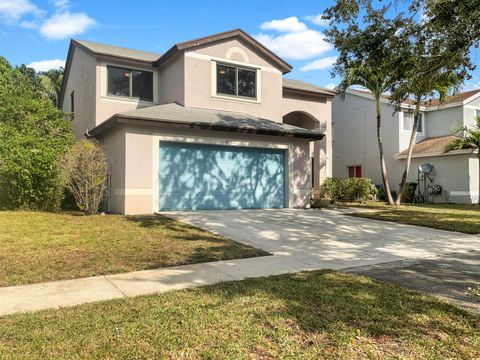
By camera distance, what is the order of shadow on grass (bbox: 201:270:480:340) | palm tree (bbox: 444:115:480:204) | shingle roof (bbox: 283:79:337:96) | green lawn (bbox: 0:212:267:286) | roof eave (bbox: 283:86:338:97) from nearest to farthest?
shadow on grass (bbox: 201:270:480:340)
green lawn (bbox: 0:212:267:286)
roof eave (bbox: 283:86:338:97)
shingle roof (bbox: 283:79:337:96)
palm tree (bbox: 444:115:480:204)

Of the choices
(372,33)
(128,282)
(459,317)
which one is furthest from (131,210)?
(459,317)

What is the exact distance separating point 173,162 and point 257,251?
293 inches

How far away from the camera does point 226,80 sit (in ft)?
59.2

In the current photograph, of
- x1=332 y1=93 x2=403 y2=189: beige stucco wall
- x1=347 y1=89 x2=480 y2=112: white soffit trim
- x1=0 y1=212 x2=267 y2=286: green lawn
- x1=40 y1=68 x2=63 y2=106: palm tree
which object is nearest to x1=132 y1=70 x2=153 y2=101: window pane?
x1=0 y1=212 x2=267 y2=286: green lawn

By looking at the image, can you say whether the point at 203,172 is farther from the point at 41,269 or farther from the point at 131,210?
the point at 41,269

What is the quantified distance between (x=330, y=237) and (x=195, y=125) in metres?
6.83

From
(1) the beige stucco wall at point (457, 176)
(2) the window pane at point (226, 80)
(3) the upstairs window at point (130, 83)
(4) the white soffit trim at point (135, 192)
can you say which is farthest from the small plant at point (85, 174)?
(1) the beige stucco wall at point (457, 176)

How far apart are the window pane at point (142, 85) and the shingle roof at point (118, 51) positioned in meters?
0.71

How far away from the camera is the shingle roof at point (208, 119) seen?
14.0 meters

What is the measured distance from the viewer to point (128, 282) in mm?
5727

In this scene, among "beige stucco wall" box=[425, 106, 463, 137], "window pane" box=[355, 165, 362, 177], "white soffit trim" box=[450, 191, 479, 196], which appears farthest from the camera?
"window pane" box=[355, 165, 362, 177]

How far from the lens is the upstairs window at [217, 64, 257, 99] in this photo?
17.9 m

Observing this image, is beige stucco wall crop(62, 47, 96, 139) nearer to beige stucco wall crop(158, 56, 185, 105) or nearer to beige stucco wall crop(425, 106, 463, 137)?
beige stucco wall crop(158, 56, 185, 105)

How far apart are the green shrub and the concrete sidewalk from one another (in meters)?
14.3
